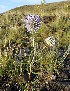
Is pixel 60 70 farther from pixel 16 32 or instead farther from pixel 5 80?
pixel 16 32

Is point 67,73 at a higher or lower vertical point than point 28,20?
lower

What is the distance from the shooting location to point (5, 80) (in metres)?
4.42

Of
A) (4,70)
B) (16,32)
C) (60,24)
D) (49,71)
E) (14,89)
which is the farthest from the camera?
(60,24)

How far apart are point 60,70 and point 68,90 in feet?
2.70

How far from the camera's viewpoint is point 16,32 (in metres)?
8.64

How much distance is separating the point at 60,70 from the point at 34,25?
145 centimetres

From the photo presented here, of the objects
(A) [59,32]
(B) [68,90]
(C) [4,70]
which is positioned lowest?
(B) [68,90]

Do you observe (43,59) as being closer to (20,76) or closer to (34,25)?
(20,76)

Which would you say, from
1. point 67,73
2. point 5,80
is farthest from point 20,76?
point 67,73

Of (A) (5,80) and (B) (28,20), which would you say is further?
(A) (5,80)

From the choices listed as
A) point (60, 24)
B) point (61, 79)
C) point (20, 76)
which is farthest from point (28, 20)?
point (60, 24)

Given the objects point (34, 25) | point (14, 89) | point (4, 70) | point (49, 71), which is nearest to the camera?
point (34, 25)

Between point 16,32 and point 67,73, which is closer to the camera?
point 67,73

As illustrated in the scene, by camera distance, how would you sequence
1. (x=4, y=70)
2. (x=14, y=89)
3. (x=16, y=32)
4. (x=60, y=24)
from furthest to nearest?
(x=60, y=24)
(x=16, y=32)
(x=4, y=70)
(x=14, y=89)
